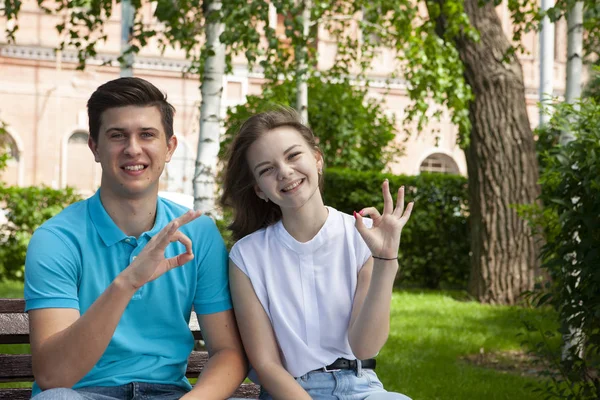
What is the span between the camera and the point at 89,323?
8.75ft

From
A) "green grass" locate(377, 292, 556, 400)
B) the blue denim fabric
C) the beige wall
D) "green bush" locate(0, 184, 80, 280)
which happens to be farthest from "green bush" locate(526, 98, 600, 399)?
the beige wall

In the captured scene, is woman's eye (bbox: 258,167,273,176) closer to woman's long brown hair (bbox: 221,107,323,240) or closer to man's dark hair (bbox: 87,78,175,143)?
woman's long brown hair (bbox: 221,107,323,240)

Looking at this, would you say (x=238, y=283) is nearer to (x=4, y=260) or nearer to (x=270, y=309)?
(x=270, y=309)

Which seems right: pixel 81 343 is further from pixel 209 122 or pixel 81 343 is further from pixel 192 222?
pixel 209 122

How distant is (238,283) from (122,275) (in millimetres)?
563

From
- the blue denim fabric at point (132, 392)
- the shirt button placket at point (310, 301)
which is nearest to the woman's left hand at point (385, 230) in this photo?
the shirt button placket at point (310, 301)

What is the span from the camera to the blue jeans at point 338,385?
3.12 meters

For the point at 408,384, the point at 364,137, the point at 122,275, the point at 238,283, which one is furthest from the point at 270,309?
the point at 364,137

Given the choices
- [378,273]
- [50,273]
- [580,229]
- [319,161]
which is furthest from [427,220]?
[50,273]

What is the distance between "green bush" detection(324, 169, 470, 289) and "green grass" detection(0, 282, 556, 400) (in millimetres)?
2059

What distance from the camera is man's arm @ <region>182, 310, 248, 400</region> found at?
294 cm

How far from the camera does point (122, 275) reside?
2.65 m

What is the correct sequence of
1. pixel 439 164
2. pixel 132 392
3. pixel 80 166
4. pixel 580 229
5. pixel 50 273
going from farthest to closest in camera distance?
pixel 439 164, pixel 80 166, pixel 580 229, pixel 132 392, pixel 50 273

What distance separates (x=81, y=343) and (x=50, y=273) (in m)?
0.26
